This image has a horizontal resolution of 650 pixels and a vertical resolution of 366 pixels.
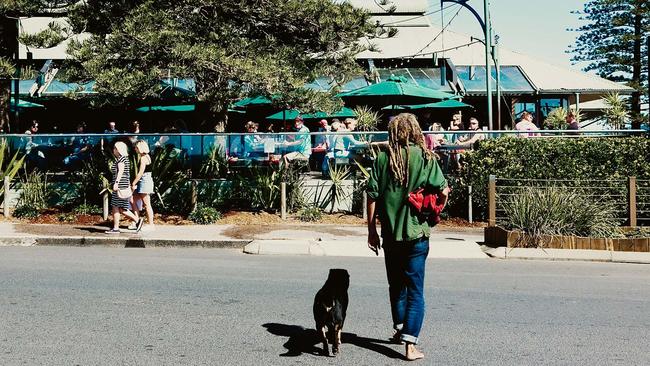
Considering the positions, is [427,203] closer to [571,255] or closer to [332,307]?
[332,307]

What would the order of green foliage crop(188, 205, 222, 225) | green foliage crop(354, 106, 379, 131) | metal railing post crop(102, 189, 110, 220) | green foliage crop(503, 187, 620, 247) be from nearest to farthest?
green foliage crop(503, 187, 620, 247)
metal railing post crop(102, 189, 110, 220)
green foliage crop(188, 205, 222, 225)
green foliage crop(354, 106, 379, 131)

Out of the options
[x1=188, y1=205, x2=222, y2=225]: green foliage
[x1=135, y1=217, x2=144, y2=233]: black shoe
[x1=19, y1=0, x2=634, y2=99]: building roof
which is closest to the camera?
[x1=135, y1=217, x2=144, y2=233]: black shoe

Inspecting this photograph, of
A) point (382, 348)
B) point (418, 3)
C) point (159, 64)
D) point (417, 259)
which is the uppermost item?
point (418, 3)

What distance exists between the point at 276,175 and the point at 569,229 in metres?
6.10

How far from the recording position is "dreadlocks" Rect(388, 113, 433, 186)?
5.74 metres

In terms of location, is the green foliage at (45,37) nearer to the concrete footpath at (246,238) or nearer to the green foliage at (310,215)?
the concrete footpath at (246,238)

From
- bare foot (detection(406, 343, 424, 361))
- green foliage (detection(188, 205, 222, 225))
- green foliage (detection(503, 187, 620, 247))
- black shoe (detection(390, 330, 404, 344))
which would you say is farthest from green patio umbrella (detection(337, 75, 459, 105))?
bare foot (detection(406, 343, 424, 361))

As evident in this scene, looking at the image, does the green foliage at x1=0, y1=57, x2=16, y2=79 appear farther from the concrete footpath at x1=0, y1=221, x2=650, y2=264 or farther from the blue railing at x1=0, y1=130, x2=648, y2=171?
A: the concrete footpath at x1=0, y1=221, x2=650, y2=264

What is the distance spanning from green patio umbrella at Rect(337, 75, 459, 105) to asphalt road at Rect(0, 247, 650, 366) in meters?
10.3

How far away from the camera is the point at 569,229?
1248 cm

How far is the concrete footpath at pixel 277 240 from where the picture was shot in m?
11.9

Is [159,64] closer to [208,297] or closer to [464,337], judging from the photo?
[208,297]

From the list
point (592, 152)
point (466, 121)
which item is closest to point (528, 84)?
point (466, 121)

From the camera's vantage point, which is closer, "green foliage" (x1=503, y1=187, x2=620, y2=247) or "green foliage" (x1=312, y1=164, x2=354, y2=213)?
"green foliage" (x1=503, y1=187, x2=620, y2=247)
